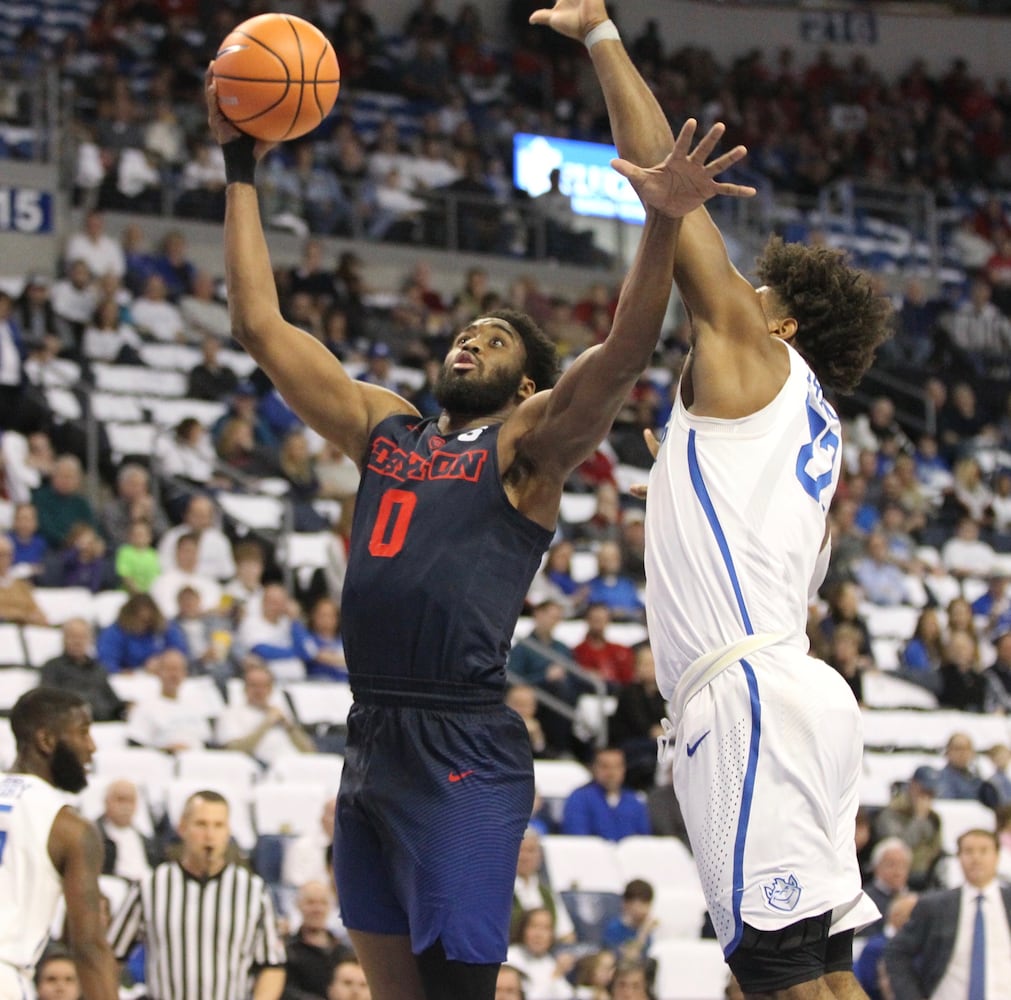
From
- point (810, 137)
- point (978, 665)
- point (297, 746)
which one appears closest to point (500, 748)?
point (297, 746)

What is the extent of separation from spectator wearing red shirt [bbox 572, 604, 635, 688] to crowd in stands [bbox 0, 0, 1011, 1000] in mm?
16

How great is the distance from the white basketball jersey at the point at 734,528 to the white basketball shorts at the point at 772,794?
12cm

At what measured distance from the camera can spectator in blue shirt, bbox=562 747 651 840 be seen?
10.5 m

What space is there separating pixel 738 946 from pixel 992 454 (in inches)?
620

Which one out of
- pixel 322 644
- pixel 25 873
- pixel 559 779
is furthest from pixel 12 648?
pixel 25 873

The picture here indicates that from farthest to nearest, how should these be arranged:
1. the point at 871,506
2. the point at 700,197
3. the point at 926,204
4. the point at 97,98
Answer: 1. the point at 926,204
2. the point at 97,98
3. the point at 871,506
4. the point at 700,197

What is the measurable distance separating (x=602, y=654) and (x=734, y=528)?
808 centimetres

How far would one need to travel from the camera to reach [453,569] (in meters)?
4.29

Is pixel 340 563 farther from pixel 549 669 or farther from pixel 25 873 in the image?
pixel 25 873

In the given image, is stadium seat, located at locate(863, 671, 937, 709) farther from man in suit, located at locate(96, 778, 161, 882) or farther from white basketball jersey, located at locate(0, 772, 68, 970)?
white basketball jersey, located at locate(0, 772, 68, 970)

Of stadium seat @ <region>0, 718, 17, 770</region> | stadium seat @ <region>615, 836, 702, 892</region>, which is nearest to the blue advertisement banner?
stadium seat @ <region>615, 836, 702, 892</region>

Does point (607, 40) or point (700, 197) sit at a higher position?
point (607, 40)

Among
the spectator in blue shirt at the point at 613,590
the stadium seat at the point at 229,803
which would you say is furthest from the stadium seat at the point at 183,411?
the stadium seat at the point at 229,803

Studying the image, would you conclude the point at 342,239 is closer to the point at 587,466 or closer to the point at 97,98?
the point at 97,98
